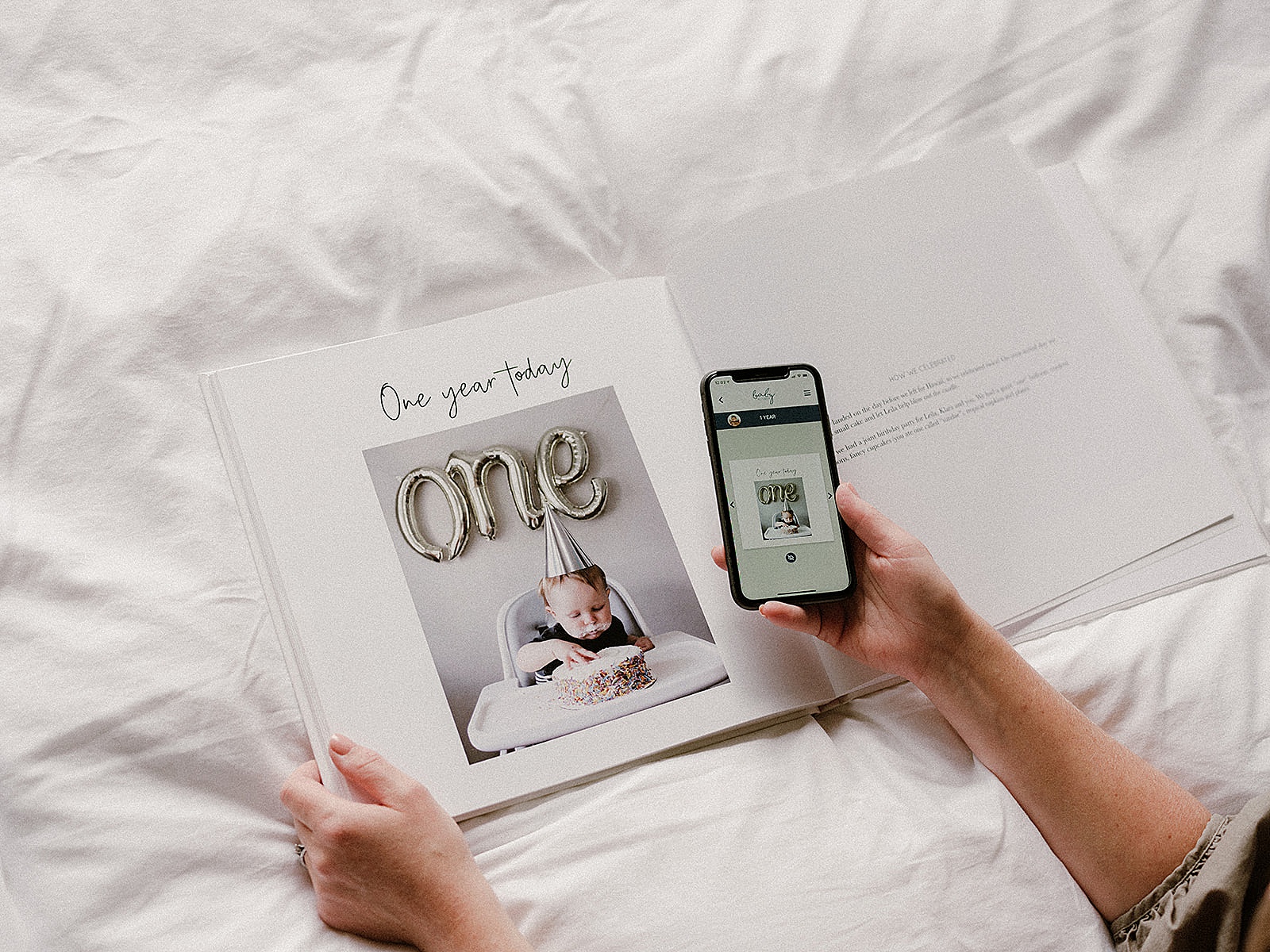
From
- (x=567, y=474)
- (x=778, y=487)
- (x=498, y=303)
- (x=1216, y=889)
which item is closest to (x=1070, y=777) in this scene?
(x=1216, y=889)

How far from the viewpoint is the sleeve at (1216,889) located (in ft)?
1.67

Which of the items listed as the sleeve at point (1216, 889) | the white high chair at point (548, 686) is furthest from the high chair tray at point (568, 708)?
the sleeve at point (1216, 889)

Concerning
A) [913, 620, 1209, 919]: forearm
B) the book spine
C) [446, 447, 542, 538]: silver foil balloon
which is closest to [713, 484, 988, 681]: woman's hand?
[913, 620, 1209, 919]: forearm

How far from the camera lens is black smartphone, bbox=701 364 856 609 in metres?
0.56

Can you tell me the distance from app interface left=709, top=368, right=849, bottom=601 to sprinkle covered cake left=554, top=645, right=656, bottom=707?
2.9 inches

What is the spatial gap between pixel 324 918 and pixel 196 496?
24cm

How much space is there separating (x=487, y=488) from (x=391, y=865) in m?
0.21

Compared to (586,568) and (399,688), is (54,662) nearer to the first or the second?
(399,688)

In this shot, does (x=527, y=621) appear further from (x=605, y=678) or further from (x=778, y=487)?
(x=778, y=487)

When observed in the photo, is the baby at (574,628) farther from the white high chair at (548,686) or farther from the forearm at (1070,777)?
the forearm at (1070,777)

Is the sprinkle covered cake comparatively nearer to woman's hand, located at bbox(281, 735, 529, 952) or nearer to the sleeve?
woman's hand, located at bbox(281, 735, 529, 952)

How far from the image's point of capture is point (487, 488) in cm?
59

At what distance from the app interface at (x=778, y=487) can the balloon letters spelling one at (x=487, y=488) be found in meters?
0.08

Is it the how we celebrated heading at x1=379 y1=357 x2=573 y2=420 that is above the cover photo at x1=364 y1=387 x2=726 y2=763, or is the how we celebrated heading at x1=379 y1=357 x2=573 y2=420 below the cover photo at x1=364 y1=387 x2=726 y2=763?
above
